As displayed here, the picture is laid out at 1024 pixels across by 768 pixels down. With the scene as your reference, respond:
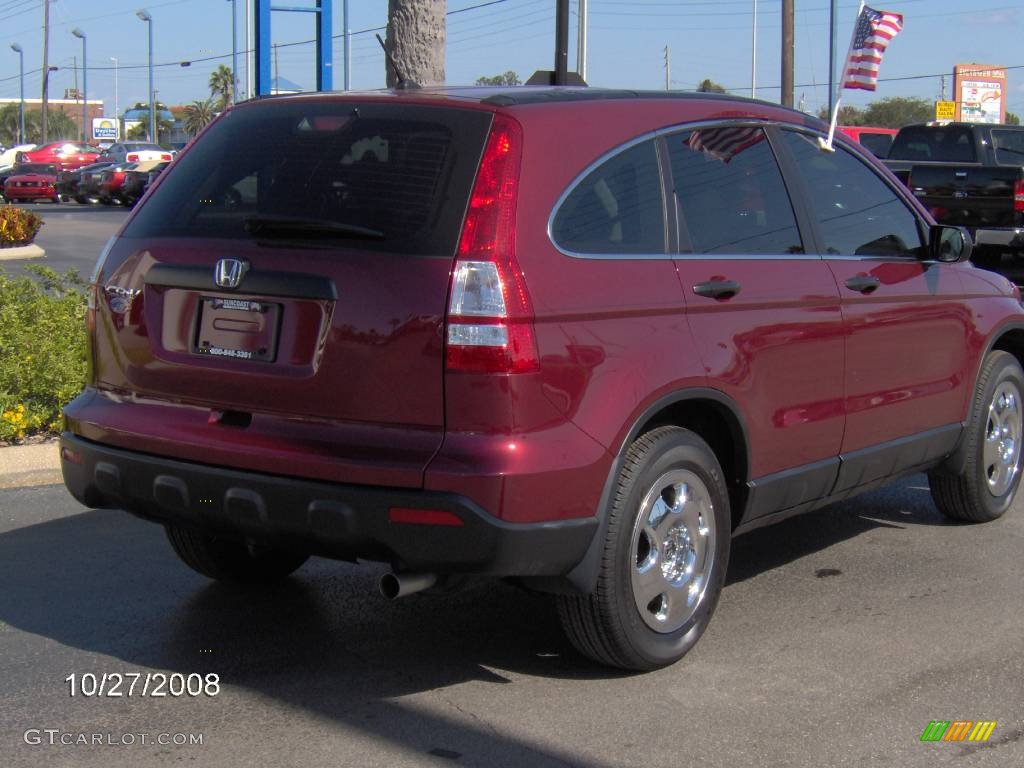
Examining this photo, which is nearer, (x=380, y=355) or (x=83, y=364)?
(x=380, y=355)

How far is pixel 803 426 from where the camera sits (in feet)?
16.1

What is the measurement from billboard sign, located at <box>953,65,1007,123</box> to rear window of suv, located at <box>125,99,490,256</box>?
66164 millimetres

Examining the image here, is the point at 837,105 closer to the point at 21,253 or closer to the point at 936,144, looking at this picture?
the point at 936,144

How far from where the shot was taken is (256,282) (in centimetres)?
402

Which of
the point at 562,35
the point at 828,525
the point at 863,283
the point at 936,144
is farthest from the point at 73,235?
the point at 863,283

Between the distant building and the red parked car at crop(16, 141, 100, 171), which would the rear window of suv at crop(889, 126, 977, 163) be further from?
the distant building

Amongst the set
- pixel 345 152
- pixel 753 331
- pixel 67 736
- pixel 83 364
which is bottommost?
pixel 67 736

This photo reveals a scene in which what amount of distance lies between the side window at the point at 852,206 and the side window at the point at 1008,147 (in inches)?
560

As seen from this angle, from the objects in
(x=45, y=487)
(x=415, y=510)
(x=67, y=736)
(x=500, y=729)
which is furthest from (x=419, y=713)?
(x=45, y=487)

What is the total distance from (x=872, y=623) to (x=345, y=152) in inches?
103

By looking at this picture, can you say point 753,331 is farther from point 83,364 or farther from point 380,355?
point 83,364

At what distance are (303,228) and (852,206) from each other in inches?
99.4

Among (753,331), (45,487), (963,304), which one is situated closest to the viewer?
(753,331)

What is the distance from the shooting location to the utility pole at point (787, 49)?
23.7 meters
